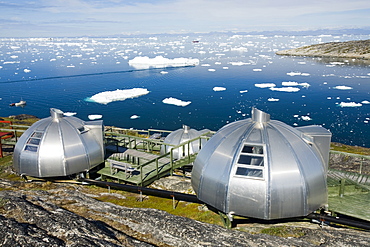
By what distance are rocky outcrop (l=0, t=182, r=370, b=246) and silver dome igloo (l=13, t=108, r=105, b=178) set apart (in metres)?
5.98

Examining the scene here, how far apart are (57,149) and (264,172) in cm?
1150

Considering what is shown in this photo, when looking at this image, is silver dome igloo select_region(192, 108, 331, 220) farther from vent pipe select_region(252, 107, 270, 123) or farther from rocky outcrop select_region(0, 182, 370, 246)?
rocky outcrop select_region(0, 182, 370, 246)

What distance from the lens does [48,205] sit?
968cm

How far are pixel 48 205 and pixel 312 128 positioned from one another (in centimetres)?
1108

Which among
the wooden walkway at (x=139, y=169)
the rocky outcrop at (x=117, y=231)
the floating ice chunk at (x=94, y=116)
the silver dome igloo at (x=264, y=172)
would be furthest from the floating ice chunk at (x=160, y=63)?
the rocky outcrop at (x=117, y=231)

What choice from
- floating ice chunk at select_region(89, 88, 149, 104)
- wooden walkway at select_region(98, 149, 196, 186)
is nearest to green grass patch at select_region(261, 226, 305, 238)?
wooden walkway at select_region(98, 149, 196, 186)

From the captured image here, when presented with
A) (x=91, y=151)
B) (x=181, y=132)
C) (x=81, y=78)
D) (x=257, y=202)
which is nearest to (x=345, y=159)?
(x=181, y=132)

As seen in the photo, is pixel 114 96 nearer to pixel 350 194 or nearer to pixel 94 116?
pixel 94 116

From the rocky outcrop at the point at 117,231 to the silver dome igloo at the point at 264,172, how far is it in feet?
4.57

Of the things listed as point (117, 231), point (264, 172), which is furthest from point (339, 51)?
point (117, 231)

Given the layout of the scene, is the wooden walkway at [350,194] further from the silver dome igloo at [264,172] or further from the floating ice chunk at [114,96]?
the floating ice chunk at [114,96]

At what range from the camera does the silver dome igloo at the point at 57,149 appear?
16.0 metres

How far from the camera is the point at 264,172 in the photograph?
10484 millimetres

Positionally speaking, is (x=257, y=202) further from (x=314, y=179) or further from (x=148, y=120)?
(x=148, y=120)
